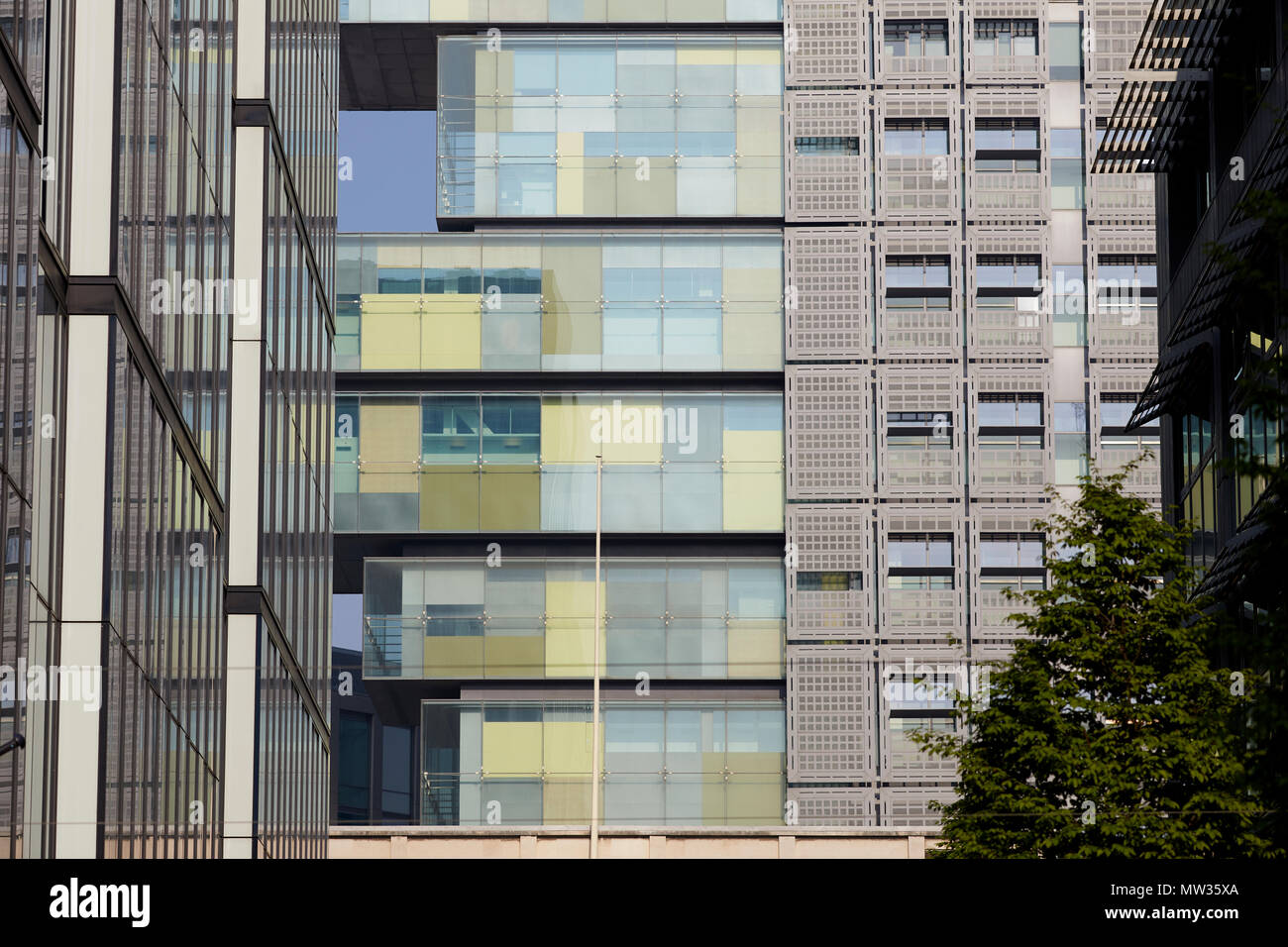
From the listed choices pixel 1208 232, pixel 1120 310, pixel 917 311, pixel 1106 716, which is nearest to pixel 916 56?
pixel 917 311

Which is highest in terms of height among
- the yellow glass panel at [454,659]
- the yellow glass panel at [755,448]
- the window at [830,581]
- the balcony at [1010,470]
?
the yellow glass panel at [755,448]

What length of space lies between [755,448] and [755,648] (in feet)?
21.2

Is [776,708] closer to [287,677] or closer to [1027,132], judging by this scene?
[1027,132]

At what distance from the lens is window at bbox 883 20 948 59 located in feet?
240

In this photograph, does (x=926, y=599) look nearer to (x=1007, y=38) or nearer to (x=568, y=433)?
(x=568, y=433)

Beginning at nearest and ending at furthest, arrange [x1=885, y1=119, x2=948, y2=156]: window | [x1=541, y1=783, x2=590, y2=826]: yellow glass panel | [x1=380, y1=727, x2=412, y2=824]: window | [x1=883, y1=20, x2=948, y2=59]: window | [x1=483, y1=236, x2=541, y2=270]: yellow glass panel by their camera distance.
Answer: [x1=541, y1=783, x2=590, y2=826]: yellow glass panel
[x1=483, y1=236, x2=541, y2=270]: yellow glass panel
[x1=885, y1=119, x2=948, y2=156]: window
[x1=883, y1=20, x2=948, y2=59]: window
[x1=380, y1=727, x2=412, y2=824]: window

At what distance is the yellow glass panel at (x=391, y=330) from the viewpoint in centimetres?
7219

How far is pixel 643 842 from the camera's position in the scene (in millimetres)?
61906

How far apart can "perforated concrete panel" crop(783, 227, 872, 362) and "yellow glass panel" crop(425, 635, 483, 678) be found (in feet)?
43.8

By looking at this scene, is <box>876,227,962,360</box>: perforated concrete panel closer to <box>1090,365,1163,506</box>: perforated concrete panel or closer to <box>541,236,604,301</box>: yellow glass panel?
<box>1090,365,1163,506</box>: perforated concrete panel

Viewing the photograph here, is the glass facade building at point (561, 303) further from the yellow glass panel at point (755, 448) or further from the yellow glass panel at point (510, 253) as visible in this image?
the yellow glass panel at point (755, 448)

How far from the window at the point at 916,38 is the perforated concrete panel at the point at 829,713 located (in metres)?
19.3

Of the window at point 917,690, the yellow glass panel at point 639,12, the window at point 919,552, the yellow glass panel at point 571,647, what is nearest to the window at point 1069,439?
the window at point 919,552

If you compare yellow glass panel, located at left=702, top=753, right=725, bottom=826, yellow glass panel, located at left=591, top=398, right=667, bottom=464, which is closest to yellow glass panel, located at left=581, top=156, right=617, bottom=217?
yellow glass panel, located at left=591, top=398, right=667, bottom=464
